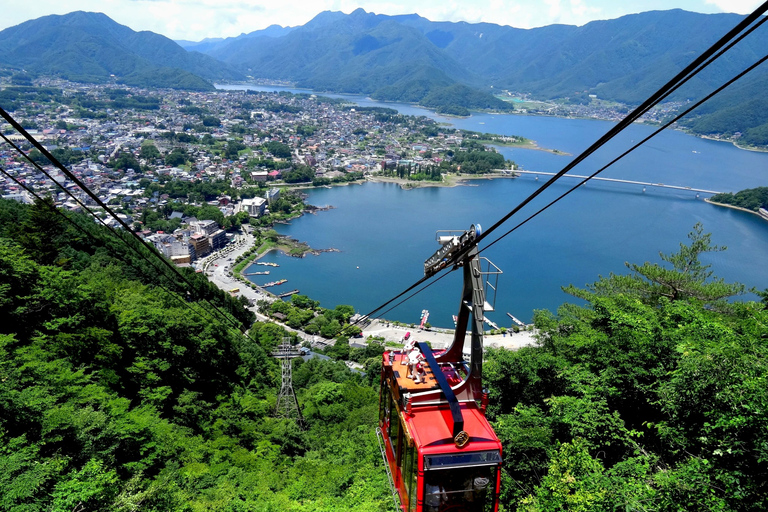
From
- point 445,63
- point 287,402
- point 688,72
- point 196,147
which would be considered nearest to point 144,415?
point 287,402

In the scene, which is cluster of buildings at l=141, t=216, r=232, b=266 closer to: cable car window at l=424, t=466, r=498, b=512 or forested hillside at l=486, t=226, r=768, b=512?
forested hillside at l=486, t=226, r=768, b=512

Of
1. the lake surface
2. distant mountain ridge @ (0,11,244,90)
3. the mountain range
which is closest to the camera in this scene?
the lake surface

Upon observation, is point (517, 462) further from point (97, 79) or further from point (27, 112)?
point (97, 79)

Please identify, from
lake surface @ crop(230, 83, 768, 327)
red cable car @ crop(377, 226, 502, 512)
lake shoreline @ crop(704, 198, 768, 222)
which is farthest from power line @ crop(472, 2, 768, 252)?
lake shoreline @ crop(704, 198, 768, 222)

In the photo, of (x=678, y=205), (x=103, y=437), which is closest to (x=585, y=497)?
(x=103, y=437)

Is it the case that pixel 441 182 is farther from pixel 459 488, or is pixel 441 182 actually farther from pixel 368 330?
pixel 459 488
